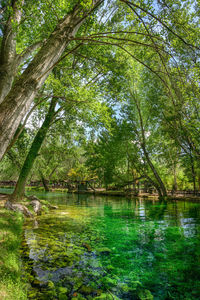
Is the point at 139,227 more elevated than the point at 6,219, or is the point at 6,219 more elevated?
the point at 6,219

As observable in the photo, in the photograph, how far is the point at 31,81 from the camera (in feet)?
9.65

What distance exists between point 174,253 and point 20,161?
47.6 ft

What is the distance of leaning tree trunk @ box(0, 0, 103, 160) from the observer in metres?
2.60

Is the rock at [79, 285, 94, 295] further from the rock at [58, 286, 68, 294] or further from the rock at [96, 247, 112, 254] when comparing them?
the rock at [96, 247, 112, 254]

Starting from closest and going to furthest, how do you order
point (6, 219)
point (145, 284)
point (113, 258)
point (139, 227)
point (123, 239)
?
1. point (145, 284)
2. point (113, 258)
3. point (123, 239)
4. point (6, 219)
5. point (139, 227)

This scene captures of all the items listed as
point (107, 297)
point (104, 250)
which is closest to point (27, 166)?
point (104, 250)

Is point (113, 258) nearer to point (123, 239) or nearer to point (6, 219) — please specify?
point (123, 239)

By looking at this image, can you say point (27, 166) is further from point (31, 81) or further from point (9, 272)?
point (31, 81)

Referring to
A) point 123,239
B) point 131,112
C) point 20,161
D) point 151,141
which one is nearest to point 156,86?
point 131,112

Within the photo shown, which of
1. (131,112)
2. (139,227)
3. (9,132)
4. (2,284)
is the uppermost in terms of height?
(131,112)

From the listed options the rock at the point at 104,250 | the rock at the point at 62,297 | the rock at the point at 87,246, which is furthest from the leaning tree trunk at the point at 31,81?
the rock at the point at 104,250

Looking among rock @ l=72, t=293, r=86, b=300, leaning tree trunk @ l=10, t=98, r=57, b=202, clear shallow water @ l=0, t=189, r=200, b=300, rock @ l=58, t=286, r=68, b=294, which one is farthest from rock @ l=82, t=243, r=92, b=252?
leaning tree trunk @ l=10, t=98, r=57, b=202

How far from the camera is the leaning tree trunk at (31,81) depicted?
2602 mm

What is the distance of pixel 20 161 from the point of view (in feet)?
52.2
